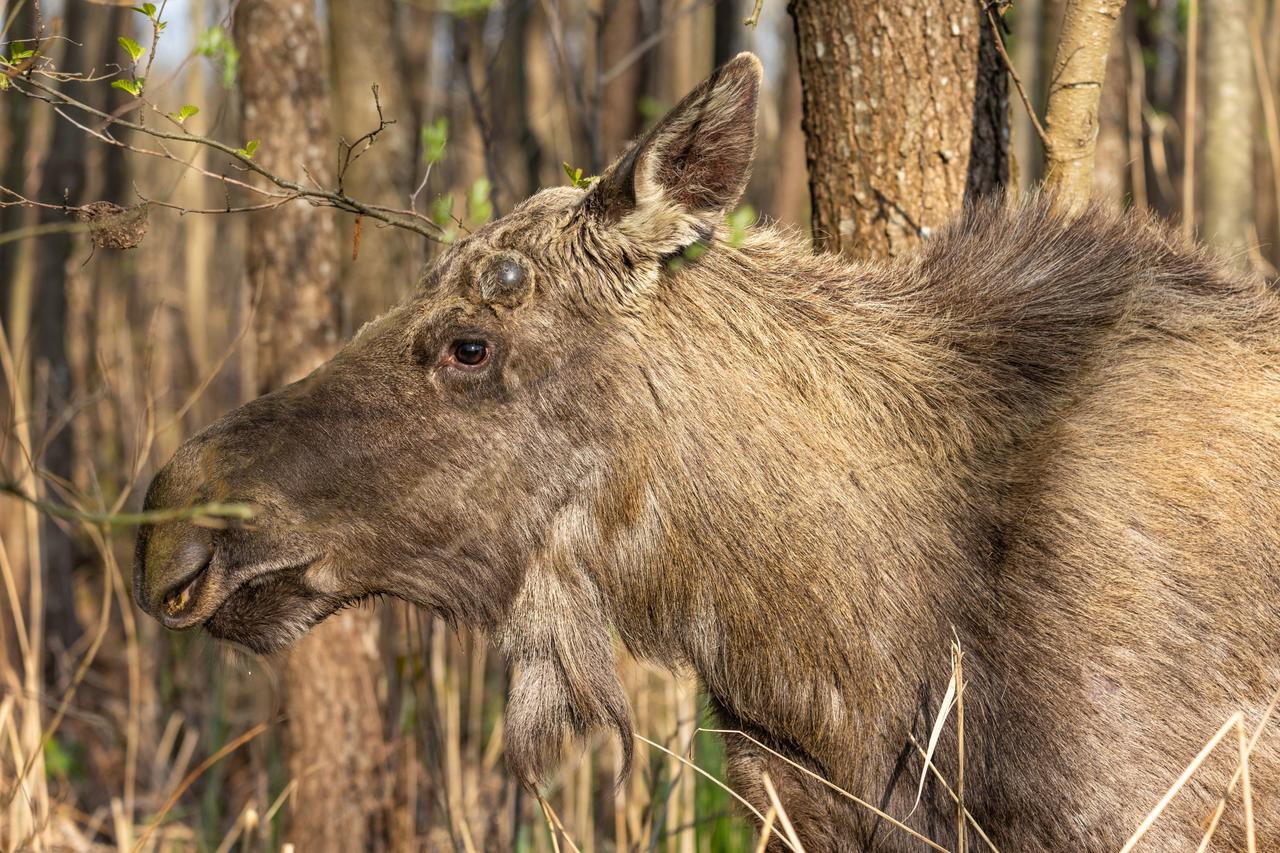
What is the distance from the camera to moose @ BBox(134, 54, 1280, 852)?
300cm

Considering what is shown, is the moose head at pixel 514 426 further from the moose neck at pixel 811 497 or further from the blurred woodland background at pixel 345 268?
the blurred woodland background at pixel 345 268

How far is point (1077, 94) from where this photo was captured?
12.5ft

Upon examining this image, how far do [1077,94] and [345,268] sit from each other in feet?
16.7

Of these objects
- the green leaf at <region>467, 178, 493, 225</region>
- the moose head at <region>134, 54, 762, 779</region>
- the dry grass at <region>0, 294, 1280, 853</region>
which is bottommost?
the dry grass at <region>0, 294, 1280, 853</region>

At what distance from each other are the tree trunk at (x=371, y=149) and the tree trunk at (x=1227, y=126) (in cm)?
433

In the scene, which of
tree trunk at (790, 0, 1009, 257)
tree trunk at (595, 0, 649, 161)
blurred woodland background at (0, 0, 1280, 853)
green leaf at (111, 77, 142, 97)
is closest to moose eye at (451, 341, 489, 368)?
blurred woodland background at (0, 0, 1280, 853)

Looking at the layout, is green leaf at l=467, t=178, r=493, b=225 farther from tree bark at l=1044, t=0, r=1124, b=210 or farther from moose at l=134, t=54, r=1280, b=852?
tree bark at l=1044, t=0, r=1124, b=210

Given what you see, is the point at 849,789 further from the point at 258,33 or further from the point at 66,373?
the point at 66,373

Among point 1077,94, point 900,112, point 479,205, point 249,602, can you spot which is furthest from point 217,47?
point 1077,94

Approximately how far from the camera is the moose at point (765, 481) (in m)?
3.00

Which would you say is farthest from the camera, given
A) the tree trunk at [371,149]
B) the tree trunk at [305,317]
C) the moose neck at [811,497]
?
the tree trunk at [371,149]

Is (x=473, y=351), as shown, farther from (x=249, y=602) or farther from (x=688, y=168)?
(x=249, y=602)

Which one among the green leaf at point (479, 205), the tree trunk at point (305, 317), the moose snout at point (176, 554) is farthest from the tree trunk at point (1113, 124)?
the moose snout at point (176, 554)

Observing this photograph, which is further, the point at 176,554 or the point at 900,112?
the point at 900,112
